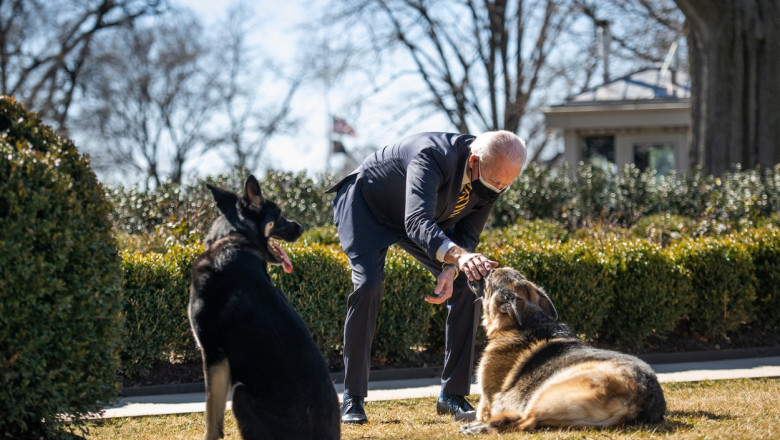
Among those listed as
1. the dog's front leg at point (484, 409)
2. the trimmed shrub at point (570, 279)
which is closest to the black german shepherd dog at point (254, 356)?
the dog's front leg at point (484, 409)

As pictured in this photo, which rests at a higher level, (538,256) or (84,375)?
(538,256)

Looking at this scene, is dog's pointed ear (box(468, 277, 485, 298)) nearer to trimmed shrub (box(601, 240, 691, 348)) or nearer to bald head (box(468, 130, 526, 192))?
bald head (box(468, 130, 526, 192))

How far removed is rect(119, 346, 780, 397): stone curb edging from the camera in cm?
713

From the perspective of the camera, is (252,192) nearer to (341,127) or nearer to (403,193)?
(403,193)

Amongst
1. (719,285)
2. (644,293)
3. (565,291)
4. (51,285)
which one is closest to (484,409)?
(51,285)

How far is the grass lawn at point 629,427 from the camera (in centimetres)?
458

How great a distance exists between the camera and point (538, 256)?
26.8 ft

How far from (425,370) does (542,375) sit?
3026 millimetres

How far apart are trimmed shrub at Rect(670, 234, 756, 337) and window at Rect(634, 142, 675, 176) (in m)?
13.8

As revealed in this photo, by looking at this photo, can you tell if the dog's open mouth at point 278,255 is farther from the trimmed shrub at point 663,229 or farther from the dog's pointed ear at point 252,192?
the trimmed shrub at point 663,229

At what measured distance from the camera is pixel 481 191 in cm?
546

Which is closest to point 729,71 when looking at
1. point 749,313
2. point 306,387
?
point 749,313

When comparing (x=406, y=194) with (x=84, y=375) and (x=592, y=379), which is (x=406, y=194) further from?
(x=84, y=375)

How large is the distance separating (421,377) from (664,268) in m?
2.92
